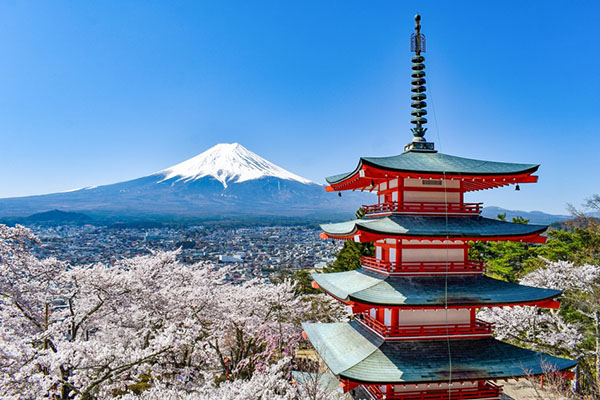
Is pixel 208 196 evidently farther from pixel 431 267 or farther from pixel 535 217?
pixel 431 267

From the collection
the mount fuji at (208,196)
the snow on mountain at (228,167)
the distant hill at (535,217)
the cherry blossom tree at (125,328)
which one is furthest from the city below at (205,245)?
the snow on mountain at (228,167)

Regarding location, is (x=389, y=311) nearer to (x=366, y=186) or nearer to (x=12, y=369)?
(x=366, y=186)

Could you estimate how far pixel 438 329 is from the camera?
9.14 m

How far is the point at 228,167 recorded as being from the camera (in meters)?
175

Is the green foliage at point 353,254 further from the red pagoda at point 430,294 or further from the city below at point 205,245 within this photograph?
the red pagoda at point 430,294

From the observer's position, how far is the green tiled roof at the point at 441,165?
907cm

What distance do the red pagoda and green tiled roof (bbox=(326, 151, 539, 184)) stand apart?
30 millimetres

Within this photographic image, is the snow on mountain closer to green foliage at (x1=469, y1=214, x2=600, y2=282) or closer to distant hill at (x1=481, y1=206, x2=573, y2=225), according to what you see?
distant hill at (x1=481, y1=206, x2=573, y2=225)

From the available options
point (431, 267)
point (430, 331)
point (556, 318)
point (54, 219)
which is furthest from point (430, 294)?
point (54, 219)

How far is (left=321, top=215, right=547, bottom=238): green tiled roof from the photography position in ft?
28.8

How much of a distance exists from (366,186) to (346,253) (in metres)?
16.2

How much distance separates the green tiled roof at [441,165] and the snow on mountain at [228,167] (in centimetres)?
15514

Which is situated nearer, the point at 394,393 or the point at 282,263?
the point at 394,393

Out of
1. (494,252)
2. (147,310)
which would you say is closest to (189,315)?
(147,310)
